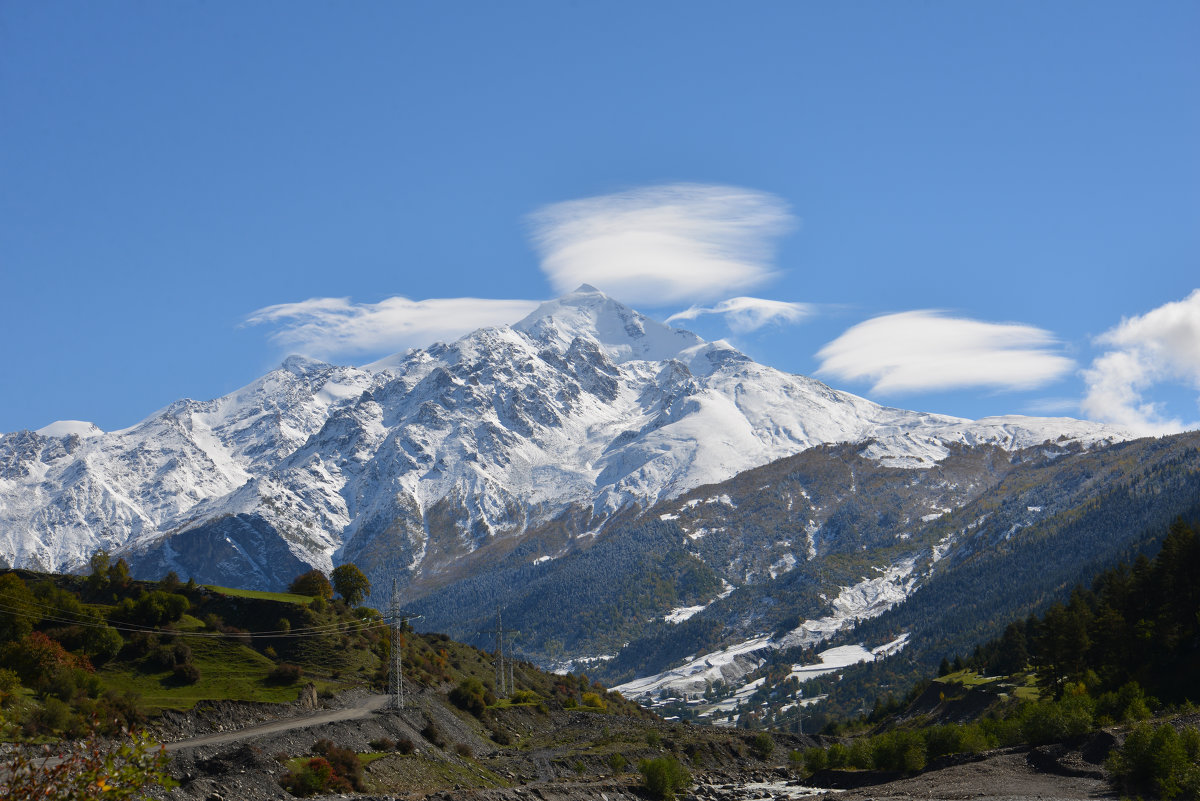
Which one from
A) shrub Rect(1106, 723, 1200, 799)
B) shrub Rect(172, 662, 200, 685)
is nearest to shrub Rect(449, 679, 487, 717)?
shrub Rect(172, 662, 200, 685)

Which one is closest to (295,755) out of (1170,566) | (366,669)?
(366,669)

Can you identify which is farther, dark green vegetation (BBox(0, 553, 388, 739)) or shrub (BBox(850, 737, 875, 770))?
shrub (BBox(850, 737, 875, 770))

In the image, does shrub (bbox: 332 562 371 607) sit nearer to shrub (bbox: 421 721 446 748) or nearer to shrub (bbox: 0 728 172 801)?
shrub (bbox: 421 721 446 748)

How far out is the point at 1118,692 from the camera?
87.0 metres

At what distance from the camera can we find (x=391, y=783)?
7156 cm

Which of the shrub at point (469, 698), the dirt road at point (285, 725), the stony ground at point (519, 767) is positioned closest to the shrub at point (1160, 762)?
the stony ground at point (519, 767)

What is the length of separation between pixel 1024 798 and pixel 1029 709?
1072 inches

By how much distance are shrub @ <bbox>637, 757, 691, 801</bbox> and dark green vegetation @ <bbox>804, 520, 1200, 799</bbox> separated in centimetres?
1999

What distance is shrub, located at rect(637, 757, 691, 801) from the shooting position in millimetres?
87688

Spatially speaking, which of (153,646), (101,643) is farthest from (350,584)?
(101,643)

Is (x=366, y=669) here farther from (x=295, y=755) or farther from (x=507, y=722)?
(x=295, y=755)

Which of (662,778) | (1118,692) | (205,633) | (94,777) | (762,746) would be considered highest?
(205,633)

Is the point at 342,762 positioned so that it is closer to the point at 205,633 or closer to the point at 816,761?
the point at 205,633

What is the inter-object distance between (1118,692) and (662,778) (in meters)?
38.2
